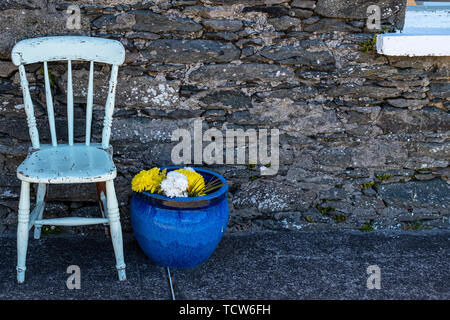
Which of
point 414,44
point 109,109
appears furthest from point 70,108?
point 414,44

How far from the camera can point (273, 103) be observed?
2785mm

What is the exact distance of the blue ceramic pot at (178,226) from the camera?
2373mm

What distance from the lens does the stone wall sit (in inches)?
103

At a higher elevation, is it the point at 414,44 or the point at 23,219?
the point at 414,44

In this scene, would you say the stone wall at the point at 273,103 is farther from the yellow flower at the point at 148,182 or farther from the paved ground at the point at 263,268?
the yellow flower at the point at 148,182

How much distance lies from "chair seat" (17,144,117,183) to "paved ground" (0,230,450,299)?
534 millimetres

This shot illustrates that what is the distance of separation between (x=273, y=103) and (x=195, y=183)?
673 millimetres

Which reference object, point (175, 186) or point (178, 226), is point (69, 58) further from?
point (178, 226)

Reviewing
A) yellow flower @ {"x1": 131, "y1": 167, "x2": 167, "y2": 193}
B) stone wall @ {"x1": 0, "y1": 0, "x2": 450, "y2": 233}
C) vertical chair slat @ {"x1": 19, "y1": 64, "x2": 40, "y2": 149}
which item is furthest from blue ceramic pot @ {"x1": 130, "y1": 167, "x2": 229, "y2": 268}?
vertical chair slat @ {"x1": 19, "y1": 64, "x2": 40, "y2": 149}

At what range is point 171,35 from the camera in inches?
104

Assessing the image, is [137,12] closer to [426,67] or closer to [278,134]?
[278,134]

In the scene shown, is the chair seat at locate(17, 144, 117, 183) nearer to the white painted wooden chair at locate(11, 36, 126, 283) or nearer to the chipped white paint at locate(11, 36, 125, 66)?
the white painted wooden chair at locate(11, 36, 126, 283)
